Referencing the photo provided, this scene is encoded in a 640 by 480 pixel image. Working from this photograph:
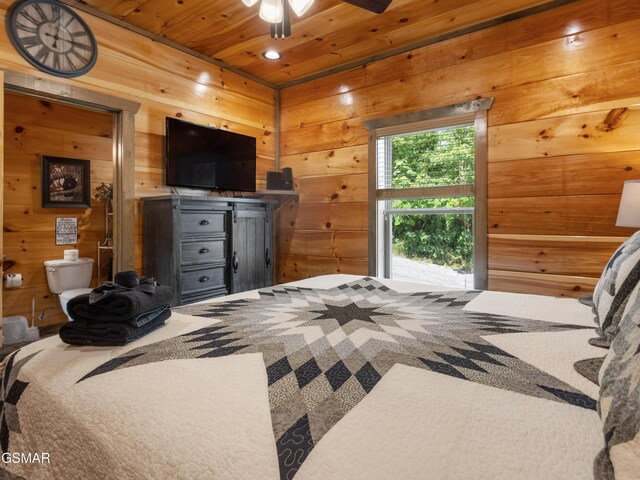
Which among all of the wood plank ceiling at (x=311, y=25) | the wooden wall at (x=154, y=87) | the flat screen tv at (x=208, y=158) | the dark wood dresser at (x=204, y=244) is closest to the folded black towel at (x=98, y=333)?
the dark wood dresser at (x=204, y=244)

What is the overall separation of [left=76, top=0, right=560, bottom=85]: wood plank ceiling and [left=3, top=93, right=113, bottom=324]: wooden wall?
144cm

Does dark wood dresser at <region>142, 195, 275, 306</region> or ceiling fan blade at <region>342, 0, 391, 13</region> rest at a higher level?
ceiling fan blade at <region>342, 0, 391, 13</region>

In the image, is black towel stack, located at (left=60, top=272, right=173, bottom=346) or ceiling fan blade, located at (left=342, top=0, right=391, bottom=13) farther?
ceiling fan blade, located at (left=342, top=0, right=391, bottom=13)

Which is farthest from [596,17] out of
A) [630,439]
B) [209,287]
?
[209,287]

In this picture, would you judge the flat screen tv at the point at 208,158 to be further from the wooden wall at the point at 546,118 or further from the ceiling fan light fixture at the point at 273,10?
the ceiling fan light fixture at the point at 273,10

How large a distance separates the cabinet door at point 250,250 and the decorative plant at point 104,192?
1630mm

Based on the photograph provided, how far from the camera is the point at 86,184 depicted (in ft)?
13.0

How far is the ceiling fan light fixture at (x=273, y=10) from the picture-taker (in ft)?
6.04

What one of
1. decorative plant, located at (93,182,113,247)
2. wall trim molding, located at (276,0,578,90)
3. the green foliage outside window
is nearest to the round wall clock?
decorative plant, located at (93,182,113,247)

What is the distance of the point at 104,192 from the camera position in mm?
3992

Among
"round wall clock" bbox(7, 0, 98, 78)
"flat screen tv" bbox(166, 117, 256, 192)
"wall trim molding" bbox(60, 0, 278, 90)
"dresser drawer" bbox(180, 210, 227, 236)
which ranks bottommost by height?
"dresser drawer" bbox(180, 210, 227, 236)

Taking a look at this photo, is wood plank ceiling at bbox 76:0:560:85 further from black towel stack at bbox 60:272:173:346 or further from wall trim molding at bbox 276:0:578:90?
black towel stack at bbox 60:272:173:346

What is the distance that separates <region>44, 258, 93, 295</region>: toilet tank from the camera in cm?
351

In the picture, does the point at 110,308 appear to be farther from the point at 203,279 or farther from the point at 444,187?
the point at 444,187
